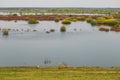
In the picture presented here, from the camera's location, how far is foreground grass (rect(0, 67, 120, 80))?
23870 millimetres

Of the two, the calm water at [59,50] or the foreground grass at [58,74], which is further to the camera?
the calm water at [59,50]

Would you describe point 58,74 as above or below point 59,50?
above

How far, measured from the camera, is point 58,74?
83.2 feet

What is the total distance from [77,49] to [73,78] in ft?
79.8

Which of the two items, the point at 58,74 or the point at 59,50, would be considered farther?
the point at 59,50

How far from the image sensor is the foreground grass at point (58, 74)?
23870 millimetres

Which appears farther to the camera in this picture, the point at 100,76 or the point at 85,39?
the point at 85,39

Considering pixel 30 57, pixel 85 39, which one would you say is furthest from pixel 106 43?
pixel 30 57

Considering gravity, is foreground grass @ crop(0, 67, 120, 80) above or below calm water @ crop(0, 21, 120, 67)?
above

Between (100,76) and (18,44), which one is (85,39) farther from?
(100,76)

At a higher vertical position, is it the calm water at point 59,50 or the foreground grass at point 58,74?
the foreground grass at point 58,74

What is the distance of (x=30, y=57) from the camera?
1660 inches

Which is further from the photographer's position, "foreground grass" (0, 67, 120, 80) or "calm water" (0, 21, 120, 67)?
"calm water" (0, 21, 120, 67)

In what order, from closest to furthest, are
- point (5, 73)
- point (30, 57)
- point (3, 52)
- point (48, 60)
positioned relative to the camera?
point (5, 73)
point (48, 60)
point (30, 57)
point (3, 52)
